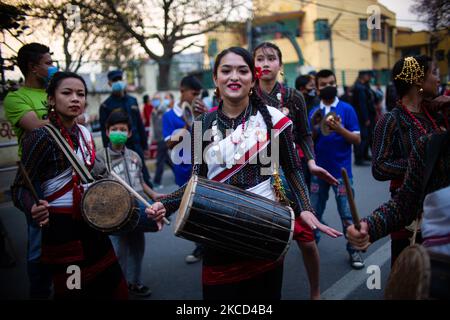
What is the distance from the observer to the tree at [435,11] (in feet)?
9.18

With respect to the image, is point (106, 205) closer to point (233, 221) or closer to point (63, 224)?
point (63, 224)

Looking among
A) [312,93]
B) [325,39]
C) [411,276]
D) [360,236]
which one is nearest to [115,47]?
[312,93]

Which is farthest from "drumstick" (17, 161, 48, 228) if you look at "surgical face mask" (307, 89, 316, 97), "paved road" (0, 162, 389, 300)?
"surgical face mask" (307, 89, 316, 97)

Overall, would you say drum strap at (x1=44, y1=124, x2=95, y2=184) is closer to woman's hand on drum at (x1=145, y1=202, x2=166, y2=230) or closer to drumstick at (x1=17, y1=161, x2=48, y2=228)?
drumstick at (x1=17, y1=161, x2=48, y2=228)

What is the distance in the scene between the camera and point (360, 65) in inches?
1099

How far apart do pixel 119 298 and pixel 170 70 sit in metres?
15.3

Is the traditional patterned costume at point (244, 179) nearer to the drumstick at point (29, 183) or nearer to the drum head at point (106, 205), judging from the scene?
the drum head at point (106, 205)

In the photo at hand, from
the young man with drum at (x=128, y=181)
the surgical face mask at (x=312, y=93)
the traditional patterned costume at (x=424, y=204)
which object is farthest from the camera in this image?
the surgical face mask at (x=312, y=93)

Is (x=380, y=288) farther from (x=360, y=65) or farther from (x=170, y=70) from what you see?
(x=360, y=65)

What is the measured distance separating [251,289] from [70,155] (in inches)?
55.3

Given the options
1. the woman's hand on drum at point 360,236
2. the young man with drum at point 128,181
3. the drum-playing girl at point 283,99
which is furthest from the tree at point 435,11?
the young man with drum at point 128,181

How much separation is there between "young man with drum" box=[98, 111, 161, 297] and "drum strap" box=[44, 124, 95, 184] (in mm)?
940

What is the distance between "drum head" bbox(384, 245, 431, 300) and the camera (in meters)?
1.45

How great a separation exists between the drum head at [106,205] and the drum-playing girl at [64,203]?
12 centimetres
